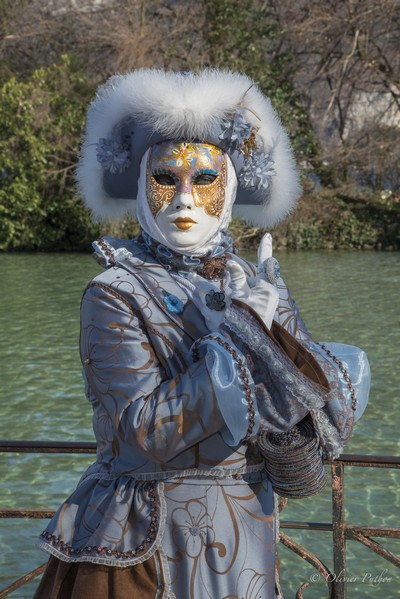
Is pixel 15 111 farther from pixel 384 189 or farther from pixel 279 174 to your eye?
pixel 279 174

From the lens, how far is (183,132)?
1553 millimetres

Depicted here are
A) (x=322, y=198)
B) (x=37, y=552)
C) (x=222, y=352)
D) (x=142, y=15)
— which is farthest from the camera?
(x=322, y=198)

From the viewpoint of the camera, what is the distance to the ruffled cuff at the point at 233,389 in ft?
4.33

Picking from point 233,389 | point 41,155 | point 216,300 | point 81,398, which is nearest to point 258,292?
point 216,300

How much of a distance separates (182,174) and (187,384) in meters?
0.43

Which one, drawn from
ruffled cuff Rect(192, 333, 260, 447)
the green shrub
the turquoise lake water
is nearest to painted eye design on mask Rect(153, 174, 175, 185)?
ruffled cuff Rect(192, 333, 260, 447)

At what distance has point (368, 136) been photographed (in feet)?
61.0

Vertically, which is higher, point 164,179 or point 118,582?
point 164,179

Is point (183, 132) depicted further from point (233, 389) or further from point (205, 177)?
point (233, 389)

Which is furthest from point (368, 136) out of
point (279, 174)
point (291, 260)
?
point (279, 174)

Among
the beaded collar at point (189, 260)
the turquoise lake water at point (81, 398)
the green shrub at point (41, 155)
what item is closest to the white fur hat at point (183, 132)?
the beaded collar at point (189, 260)

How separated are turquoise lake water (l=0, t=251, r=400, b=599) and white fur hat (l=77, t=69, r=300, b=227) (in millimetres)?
2172

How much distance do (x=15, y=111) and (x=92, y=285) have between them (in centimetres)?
1586

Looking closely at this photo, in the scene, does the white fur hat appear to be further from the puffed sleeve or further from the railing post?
the railing post
